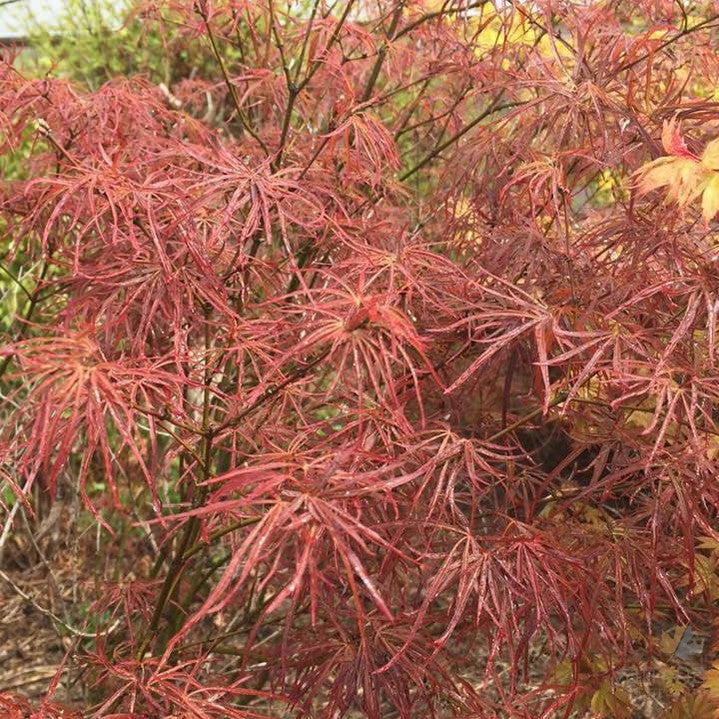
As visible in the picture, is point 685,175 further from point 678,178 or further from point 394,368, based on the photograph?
point 394,368

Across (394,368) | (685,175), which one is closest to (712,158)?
(685,175)

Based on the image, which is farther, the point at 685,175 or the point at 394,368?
the point at 394,368

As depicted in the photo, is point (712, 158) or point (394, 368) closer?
point (712, 158)

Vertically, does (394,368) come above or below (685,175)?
below

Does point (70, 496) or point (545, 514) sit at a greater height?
point (545, 514)

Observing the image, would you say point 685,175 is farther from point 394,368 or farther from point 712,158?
point 394,368

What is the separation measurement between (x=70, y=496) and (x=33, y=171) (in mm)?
1982

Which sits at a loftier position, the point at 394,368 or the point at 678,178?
the point at 678,178

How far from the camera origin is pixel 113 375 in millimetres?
1383

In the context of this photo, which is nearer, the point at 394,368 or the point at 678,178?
the point at 678,178

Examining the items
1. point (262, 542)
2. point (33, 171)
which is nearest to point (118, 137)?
point (33, 171)

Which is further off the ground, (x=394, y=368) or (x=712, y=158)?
(x=712, y=158)

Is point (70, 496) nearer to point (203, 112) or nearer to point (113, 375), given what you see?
point (203, 112)

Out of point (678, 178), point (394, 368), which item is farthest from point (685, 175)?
point (394, 368)
